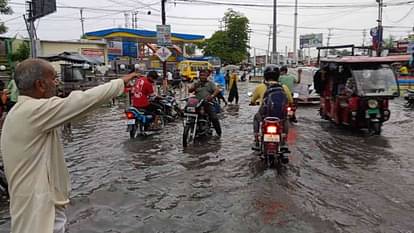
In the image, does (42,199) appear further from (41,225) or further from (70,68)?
(70,68)

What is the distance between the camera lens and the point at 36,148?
233 cm

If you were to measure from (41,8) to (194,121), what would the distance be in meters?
7.17

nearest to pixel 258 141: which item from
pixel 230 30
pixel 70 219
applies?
pixel 70 219

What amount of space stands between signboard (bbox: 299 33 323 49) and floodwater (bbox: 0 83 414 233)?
54992mm

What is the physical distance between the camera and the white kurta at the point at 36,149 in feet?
7.47

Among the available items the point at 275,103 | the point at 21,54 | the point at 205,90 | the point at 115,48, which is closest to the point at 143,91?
the point at 205,90

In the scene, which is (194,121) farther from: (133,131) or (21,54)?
(21,54)

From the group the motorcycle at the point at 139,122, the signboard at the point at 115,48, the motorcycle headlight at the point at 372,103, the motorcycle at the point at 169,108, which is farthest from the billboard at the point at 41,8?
the signboard at the point at 115,48

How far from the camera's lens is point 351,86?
403 inches

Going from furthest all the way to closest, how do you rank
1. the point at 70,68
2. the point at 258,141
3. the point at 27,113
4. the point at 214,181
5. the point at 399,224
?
the point at 70,68, the point at 258,141, the point at 214,181, the point at 399,224, the point at 27,113

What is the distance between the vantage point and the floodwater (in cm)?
468

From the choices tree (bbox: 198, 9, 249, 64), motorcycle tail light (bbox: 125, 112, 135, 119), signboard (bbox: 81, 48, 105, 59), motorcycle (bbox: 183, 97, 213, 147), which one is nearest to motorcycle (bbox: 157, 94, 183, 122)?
motorcycle tail light (bbox: 125, 112, 135, 119)

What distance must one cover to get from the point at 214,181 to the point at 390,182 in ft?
8.52

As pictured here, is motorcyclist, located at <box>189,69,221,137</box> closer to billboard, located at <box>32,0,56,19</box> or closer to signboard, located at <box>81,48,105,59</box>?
billboard, located at <box>32,0,56,19</box>
